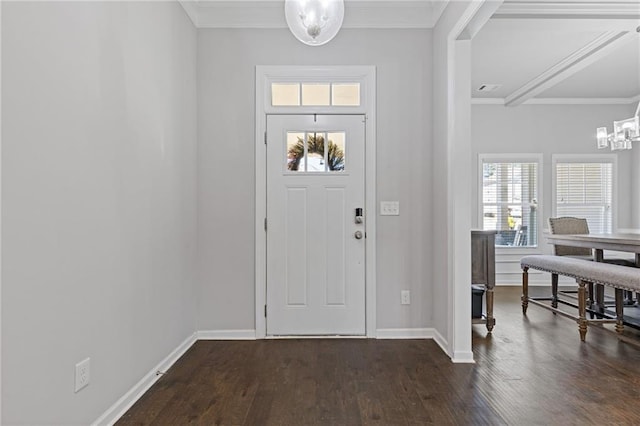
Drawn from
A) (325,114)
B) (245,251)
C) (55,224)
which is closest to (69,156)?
(55,224)

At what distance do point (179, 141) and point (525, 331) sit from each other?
133 inches

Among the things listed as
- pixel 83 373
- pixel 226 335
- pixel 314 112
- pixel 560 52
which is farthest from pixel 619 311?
pixel 83 373

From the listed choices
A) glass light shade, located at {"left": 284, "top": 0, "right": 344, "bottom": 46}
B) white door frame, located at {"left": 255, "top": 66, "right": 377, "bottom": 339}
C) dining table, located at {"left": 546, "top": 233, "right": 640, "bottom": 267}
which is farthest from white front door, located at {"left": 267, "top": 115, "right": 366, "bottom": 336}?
dining table, located at {"left": 546, "top": 233, "right": 640, "bottom": 267}

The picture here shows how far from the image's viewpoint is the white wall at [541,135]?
6.30m

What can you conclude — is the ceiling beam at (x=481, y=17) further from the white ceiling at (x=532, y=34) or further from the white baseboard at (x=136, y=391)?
the white baseboard at (x=136, y=391)

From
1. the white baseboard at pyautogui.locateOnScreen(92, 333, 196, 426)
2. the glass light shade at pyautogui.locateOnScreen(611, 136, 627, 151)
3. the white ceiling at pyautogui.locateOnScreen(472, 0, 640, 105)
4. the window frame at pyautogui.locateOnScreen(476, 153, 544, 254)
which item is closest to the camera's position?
the white baseboard at pyautogui.locateOnScreen(92, 333, 196, 426)

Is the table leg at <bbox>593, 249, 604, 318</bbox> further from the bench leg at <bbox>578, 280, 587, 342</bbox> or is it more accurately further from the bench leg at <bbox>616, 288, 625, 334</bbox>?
the bench leg at <bbox>578, 280, 587, 342</bbox>

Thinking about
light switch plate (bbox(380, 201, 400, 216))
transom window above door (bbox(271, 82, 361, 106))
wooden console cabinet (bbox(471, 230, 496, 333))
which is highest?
transom window above door (bbox(271, 82, 361, 106))

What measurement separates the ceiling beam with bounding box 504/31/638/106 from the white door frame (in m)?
2.52

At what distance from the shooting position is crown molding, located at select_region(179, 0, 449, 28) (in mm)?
3428

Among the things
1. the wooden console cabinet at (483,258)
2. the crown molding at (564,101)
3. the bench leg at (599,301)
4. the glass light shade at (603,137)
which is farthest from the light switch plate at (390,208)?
the crown molding at (564,101)

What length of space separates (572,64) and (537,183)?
2082mm

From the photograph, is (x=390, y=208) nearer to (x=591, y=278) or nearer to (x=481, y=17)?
(x=481, y=17)

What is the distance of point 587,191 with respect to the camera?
641 centimetres
